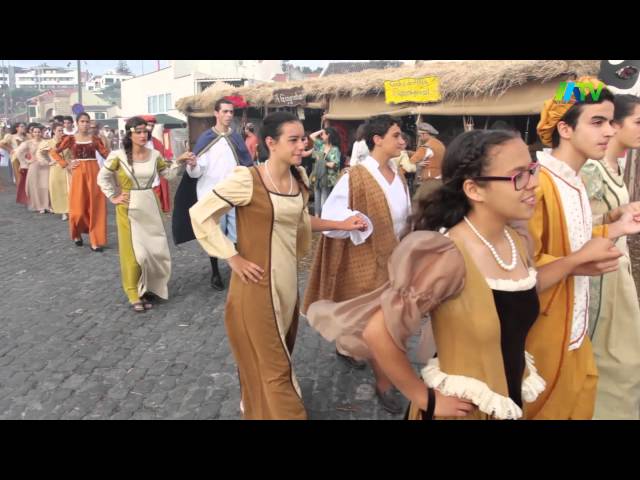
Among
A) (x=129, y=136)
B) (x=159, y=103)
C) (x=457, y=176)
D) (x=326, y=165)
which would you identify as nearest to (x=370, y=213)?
(x=457, y=176)

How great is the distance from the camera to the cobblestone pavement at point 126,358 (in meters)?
3.65

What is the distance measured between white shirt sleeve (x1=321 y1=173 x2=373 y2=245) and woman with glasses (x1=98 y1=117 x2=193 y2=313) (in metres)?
2.25

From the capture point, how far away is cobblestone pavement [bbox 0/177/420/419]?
3654 mm

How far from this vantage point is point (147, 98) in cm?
4416

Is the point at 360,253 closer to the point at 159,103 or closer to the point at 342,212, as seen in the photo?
the point at 342,212

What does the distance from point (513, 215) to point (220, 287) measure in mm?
4956

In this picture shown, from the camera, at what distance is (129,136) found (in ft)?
18.6

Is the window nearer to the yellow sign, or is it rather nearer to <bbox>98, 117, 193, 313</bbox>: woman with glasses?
the yellow sign

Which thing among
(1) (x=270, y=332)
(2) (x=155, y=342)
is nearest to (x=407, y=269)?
(1) (x=270, y=332)

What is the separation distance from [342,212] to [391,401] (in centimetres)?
132

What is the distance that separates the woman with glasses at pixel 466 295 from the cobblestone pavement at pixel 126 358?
6.00ft

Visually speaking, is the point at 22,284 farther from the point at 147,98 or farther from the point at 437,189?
the point at 147,98

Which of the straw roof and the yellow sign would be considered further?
the yellow sign

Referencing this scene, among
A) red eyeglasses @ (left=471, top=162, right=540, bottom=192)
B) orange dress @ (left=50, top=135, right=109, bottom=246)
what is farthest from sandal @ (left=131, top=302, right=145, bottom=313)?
red eyeglasses @ (left=471, top=162, right=540, bottom=192)
